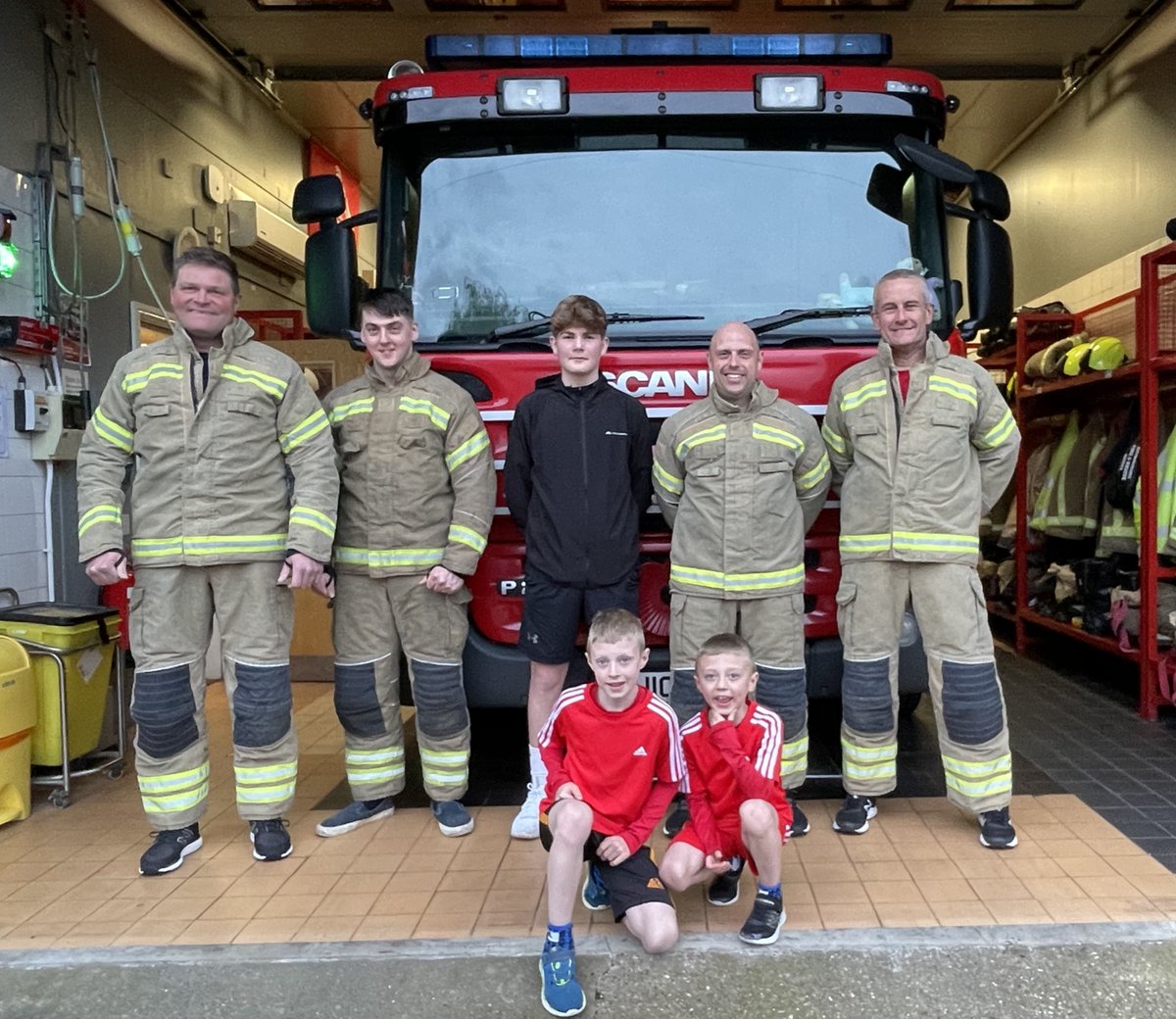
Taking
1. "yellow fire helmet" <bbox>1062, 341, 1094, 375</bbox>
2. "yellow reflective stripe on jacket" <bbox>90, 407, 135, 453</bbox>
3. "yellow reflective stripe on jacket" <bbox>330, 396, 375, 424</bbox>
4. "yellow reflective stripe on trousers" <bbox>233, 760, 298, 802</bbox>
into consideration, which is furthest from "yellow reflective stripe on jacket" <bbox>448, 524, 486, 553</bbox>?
"yellow fire helmet" <bbox>1062, 341, 1094, 375</bbox>

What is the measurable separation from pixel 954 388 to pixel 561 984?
7.09ft

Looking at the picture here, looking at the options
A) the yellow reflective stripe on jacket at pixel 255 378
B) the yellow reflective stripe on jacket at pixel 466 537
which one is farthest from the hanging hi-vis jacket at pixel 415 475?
the yellow reflective stripe on jacket at pixel 255 378

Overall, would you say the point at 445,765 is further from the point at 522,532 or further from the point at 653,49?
the point at 653,49

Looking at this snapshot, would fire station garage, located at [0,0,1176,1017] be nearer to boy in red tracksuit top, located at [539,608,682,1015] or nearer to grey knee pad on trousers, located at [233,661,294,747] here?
grey knee pad on trousers, located at [233,661,294,747]

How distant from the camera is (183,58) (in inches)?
278

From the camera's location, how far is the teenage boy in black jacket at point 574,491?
3.49 m

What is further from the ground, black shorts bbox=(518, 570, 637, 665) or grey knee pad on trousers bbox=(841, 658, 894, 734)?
black shorts bbox=(518, 570, 637, 665)

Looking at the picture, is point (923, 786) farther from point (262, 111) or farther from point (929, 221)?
point (262, 111)

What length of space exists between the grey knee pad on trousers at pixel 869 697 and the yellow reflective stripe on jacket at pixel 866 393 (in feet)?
2.81

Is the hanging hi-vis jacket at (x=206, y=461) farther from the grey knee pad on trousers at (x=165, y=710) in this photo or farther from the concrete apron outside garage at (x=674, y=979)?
the concrete apron outside garage at (x=674, y=979)

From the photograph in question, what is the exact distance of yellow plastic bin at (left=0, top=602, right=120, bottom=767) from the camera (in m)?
4.16

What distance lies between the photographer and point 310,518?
3.38 m

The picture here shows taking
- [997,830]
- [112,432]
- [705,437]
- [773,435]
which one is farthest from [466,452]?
[997,830]

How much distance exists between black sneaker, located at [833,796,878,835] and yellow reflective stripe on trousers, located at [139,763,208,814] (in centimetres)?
215
